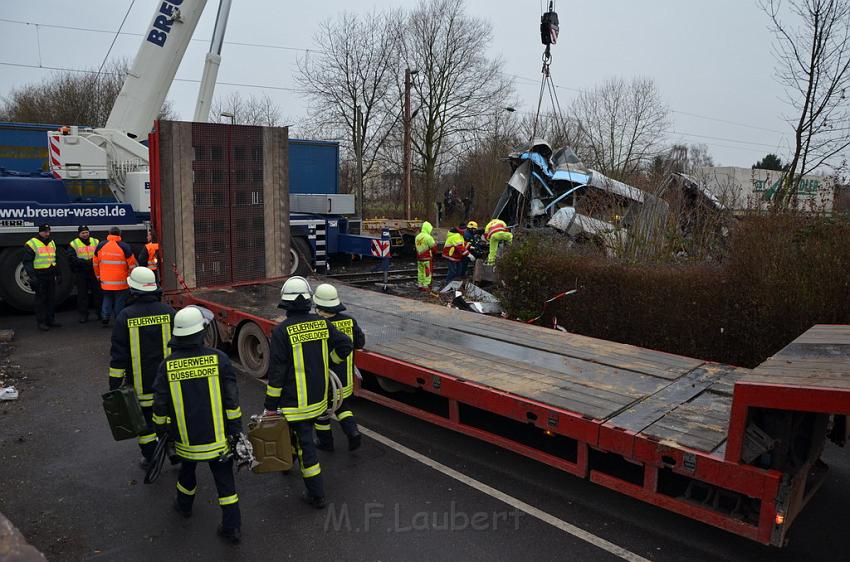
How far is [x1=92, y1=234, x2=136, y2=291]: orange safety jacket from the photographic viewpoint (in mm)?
9281

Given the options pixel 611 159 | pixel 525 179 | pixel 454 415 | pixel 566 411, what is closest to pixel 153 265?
pixel 454 415

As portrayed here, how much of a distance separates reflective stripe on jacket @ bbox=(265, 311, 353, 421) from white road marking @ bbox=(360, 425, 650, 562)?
117 centimetres

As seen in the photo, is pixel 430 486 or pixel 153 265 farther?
pixel 153 265

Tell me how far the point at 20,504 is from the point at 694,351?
6925 millimetres

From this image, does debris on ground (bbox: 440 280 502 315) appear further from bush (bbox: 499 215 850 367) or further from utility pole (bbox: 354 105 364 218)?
utility pole (bbox: 354 105 364 218)

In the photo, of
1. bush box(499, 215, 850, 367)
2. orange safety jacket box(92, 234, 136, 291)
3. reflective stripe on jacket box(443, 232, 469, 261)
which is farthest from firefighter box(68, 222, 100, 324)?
bush box(499, 215, 850, 367)

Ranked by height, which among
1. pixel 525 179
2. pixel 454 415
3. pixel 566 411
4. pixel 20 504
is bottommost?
pixel 20 504

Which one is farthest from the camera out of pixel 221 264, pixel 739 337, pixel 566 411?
pixel 221 264

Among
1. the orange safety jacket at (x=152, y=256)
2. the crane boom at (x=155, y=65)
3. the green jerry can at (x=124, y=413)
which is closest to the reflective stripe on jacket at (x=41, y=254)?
the orange safety jacket at (x=152, y=256)

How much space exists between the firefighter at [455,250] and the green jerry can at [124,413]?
8.58m

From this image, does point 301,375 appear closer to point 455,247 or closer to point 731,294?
point 731,294

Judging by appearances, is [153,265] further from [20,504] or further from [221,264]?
[20,504]

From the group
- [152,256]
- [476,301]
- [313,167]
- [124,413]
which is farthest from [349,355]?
[313,167]

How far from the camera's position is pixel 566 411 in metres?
4.25
